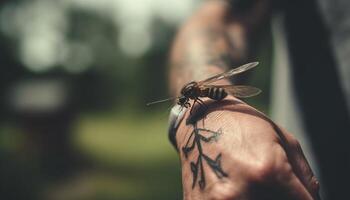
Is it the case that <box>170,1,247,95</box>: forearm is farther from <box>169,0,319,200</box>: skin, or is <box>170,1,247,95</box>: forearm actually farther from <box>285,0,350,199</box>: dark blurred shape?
<box>169,0,319,200</box>: skin

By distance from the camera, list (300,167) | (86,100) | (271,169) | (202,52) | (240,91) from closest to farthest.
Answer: (271,169), (300,167), (240,91), (202,52), (86,100)

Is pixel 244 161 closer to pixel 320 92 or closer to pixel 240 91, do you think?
pixel 240 91

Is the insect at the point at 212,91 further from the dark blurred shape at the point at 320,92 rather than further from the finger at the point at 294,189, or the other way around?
the dark blurred shape at the point at 320,92

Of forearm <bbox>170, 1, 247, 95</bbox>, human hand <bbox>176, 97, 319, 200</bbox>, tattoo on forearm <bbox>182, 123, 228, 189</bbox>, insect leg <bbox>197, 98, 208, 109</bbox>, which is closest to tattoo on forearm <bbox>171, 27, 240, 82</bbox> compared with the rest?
forearm <bbox>170, 1, 247, 95</bbox>

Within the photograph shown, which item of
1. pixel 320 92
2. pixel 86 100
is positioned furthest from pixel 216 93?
pixel 86 100

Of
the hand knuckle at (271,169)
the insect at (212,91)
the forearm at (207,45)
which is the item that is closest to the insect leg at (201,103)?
the insect at (212,91)

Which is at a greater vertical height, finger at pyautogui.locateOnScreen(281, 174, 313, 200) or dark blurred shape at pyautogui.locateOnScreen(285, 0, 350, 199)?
dark blurred shape at pyautogui.locateOnScreen(285, 0, 350, 199)
